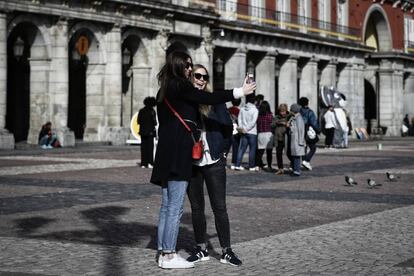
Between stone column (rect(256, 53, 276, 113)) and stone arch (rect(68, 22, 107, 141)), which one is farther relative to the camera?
stone column (rect(256, 53, 276, 113))

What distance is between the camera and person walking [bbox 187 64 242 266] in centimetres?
800

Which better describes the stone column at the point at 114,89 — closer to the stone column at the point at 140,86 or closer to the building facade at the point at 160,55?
the building facade at the point at 160,55

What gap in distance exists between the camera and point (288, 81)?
45.8 metres

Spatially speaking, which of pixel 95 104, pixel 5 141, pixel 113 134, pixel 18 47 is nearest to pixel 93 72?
pixel 95 104

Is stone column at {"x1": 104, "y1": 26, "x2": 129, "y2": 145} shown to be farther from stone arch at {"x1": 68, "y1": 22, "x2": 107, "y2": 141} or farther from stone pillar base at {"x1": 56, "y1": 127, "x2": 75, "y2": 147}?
stone pillar base at {"x1": 56, "y1": 127, "x2": 75, "y2": 147}

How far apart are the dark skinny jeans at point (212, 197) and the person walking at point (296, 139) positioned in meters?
10.4

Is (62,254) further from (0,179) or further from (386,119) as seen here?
(386,119)

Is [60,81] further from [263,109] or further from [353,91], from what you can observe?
[353,91]

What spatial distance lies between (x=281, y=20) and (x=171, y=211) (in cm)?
3852

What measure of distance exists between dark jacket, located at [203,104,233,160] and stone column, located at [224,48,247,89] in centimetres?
3305

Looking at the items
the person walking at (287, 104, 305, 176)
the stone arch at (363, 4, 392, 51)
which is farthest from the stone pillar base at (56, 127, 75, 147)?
the stone arch at (363, 4, 392, 51)

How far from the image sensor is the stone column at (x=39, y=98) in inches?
1206

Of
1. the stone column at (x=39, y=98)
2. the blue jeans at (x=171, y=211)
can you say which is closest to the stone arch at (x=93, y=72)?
the stone column at (x=39, y=98)

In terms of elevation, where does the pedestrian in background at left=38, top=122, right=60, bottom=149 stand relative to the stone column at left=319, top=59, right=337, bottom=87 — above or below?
below
